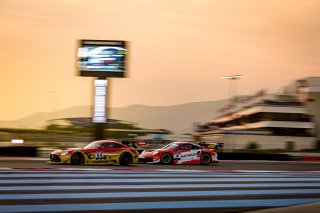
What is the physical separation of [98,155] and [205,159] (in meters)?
5.68

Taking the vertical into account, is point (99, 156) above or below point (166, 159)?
above

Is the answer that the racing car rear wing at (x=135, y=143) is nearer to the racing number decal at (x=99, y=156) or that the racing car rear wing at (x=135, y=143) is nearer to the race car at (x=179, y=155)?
the race car at (x=179, y=155)

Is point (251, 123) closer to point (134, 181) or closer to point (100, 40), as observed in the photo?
point (100, 40)

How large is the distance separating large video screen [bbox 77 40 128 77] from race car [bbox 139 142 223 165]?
12234mm

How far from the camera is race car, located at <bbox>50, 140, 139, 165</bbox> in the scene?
68.6 feet

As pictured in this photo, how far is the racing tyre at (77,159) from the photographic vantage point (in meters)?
20.9

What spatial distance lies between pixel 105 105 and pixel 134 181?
23.2 m

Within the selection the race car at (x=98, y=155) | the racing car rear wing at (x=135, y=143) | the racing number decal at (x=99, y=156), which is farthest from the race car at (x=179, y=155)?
the racing number decal at (x=99, y=156)

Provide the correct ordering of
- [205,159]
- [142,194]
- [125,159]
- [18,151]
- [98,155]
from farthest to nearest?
[18,151] → [205,159] → [125,159] → [98,155] → [142,194]

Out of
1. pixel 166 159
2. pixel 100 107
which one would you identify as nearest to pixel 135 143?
pixel 100 107

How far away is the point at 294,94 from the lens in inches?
3885

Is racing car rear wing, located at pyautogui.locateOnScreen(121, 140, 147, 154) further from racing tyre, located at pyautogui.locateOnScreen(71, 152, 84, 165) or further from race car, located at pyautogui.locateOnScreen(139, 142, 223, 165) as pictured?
racing tyre, located at pyautogui.locateOnScreen(71, 152, 84, 165)

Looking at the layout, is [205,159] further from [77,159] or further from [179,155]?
[77,159]

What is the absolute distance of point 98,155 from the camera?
70.6 ft
